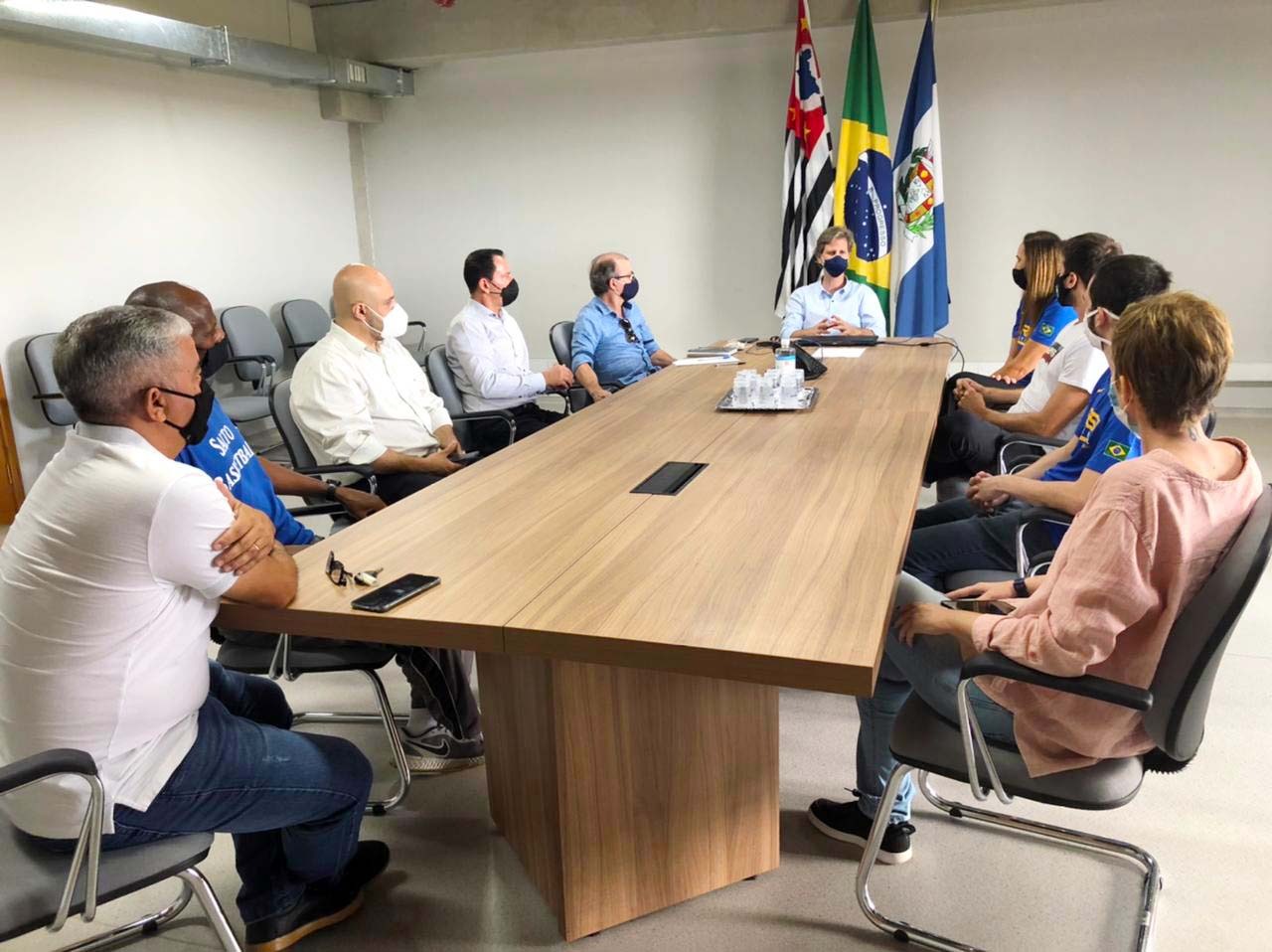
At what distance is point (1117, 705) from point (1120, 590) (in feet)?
0.61

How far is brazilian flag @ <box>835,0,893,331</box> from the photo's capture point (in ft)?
19.9

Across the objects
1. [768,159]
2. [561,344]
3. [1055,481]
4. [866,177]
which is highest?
[768,159]

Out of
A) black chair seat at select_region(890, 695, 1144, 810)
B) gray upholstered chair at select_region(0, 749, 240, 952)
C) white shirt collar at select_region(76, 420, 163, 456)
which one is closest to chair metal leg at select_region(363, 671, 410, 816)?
gray upholstered chair at select_region(0, 749, 240, 952)

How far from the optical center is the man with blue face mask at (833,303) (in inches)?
191

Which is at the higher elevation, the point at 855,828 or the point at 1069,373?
the point at 1069,373

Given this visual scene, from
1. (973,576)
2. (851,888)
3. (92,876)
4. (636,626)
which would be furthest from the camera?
(973,576)

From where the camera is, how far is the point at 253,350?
19.9 feet

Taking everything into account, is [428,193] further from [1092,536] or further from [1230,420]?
[1092,536]

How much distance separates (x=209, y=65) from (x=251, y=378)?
180 cm

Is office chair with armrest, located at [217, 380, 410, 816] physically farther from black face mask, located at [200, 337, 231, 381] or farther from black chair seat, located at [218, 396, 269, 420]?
black chair seat, located at [218, 396, 269, 420]

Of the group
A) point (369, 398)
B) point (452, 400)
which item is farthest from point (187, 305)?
point (452, 400)

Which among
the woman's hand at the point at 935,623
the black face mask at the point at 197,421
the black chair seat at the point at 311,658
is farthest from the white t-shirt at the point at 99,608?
the woman's hand at the point at 935,623

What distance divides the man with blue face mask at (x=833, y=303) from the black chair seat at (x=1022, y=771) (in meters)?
3.31

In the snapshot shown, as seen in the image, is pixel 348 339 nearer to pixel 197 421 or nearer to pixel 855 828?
pixel 197 421
